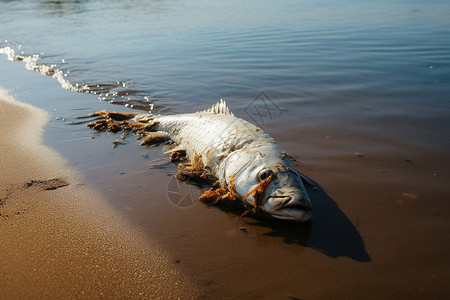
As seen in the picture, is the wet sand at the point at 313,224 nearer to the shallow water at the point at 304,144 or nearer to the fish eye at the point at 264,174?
the shallow water at the point at 304,144

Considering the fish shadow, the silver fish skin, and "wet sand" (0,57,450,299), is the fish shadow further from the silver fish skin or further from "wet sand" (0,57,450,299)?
the silver fish skin

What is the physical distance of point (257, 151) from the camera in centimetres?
372

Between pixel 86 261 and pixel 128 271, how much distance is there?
0.41 metres

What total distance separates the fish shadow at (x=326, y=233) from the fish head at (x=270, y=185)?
16cm

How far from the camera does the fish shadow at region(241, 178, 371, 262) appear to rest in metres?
2.88

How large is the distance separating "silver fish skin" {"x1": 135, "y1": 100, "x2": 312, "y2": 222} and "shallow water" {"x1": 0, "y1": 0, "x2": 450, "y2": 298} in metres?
0.29

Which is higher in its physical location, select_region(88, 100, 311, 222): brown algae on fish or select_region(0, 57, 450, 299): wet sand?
select_region(88, 100, 311, 222): brown algae on fish

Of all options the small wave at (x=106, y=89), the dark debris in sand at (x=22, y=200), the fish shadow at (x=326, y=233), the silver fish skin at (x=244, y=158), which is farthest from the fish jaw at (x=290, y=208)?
the small wave at (x=106, y=89)

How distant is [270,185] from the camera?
3.20 meters

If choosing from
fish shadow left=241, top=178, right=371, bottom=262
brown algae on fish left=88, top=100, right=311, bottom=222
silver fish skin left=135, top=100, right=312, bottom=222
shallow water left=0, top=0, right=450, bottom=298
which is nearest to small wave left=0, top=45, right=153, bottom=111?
shallow water left=0, top=0, right=450, bottom=298


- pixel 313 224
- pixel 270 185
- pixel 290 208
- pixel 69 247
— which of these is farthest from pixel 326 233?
pixel 69 247

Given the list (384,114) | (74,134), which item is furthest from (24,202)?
(384,114)

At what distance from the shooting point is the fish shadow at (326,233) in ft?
9.44

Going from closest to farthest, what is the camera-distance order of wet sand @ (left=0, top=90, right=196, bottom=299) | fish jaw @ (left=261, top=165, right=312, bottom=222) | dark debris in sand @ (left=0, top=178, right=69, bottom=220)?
wet sand @ (left=0, top=90, right=196, bottom=299) < fish jaw @ (left=261, top=165, right=312, bottom=222) < dark debris in sand @ (left=0, top=178, right=69, bottom=220)
